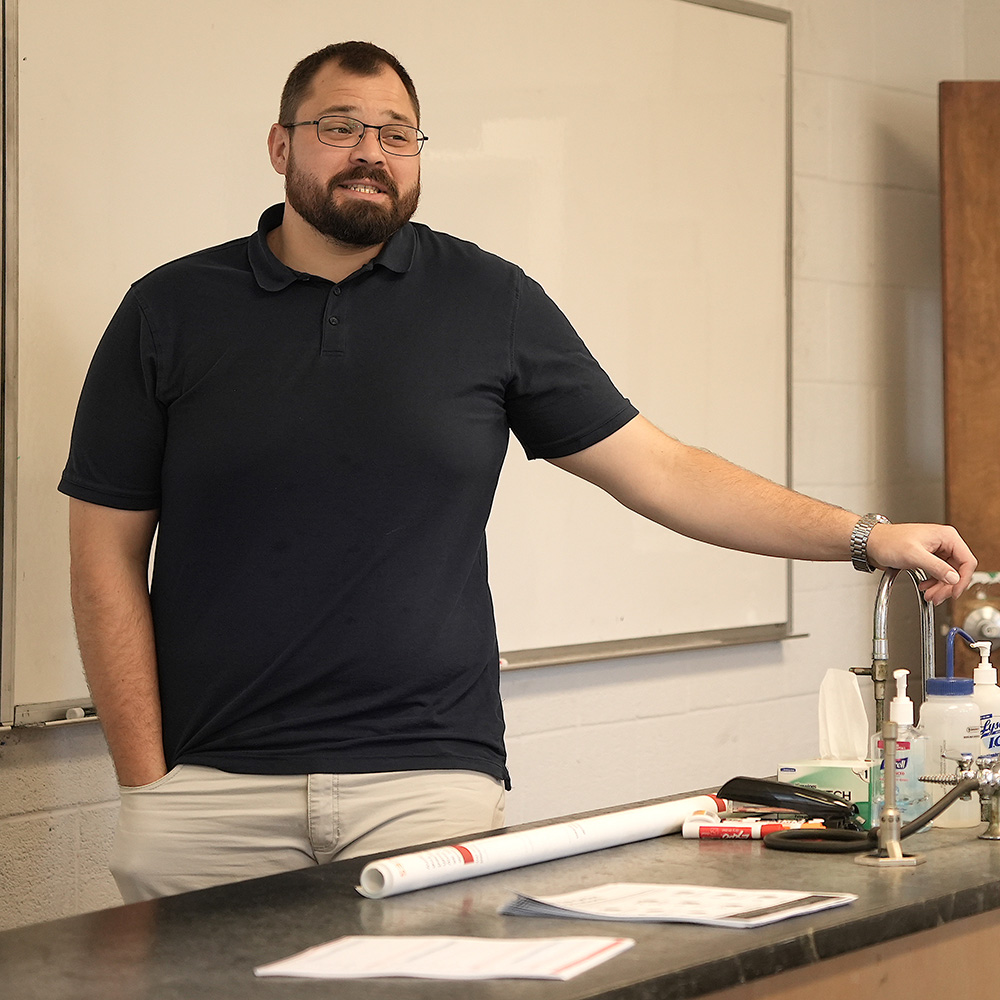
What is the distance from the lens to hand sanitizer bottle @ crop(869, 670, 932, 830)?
140 centimetres

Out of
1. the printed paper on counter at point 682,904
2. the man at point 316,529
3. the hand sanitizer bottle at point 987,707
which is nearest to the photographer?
the printed paper on counter at point 682,904

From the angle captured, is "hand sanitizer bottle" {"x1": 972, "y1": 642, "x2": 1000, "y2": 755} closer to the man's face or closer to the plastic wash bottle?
the plastic wash bottle

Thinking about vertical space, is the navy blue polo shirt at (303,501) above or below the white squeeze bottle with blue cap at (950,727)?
above

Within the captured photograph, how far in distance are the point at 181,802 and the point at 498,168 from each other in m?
1.40

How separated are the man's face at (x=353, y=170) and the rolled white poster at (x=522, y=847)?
2.73 ft

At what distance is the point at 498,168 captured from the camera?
8.39ft

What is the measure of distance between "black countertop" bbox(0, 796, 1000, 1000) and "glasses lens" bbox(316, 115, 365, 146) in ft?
3.18

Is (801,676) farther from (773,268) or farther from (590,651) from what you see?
(773,268)

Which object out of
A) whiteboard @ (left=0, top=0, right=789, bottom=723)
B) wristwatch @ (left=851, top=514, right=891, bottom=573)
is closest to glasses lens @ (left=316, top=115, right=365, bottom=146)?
whiteboard @ (left=0, top=0, right=789, bottom=723)

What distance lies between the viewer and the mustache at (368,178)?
1.78 m

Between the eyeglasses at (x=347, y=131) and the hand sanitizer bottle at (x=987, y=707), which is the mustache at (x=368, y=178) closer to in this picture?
the eyeglasses at (x=347, y=131)

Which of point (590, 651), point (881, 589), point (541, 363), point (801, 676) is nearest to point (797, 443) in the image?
point (801, 676)

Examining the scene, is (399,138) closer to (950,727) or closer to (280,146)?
(280,146)

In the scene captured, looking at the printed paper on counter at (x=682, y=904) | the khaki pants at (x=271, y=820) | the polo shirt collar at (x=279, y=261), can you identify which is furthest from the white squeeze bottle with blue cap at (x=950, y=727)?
the polo shirt collar at (x=279, y=261)
